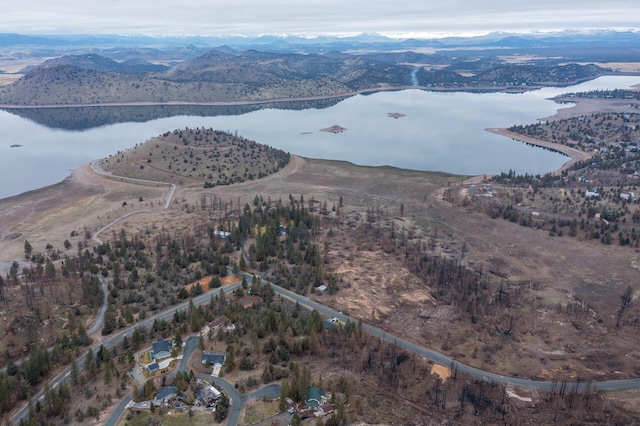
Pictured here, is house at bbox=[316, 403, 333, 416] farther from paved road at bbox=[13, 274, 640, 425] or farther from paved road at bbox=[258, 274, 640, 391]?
paved road at bbox=[258, 274, 640, 391]

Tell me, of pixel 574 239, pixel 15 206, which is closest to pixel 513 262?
pixel 574 239

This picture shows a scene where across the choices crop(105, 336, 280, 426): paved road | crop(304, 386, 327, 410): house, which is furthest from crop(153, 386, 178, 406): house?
crop(304, 386, 327, 410): house

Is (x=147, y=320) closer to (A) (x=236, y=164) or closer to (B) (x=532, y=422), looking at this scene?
(B) (x=532, y=422)

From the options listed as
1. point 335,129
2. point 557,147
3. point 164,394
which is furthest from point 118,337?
point 557,147

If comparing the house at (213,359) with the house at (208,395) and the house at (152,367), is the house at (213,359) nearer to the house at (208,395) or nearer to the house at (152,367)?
the house at (208,395)

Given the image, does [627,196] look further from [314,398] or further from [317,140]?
[317,140]

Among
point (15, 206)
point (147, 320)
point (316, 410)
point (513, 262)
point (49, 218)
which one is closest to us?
point (316, 410)
